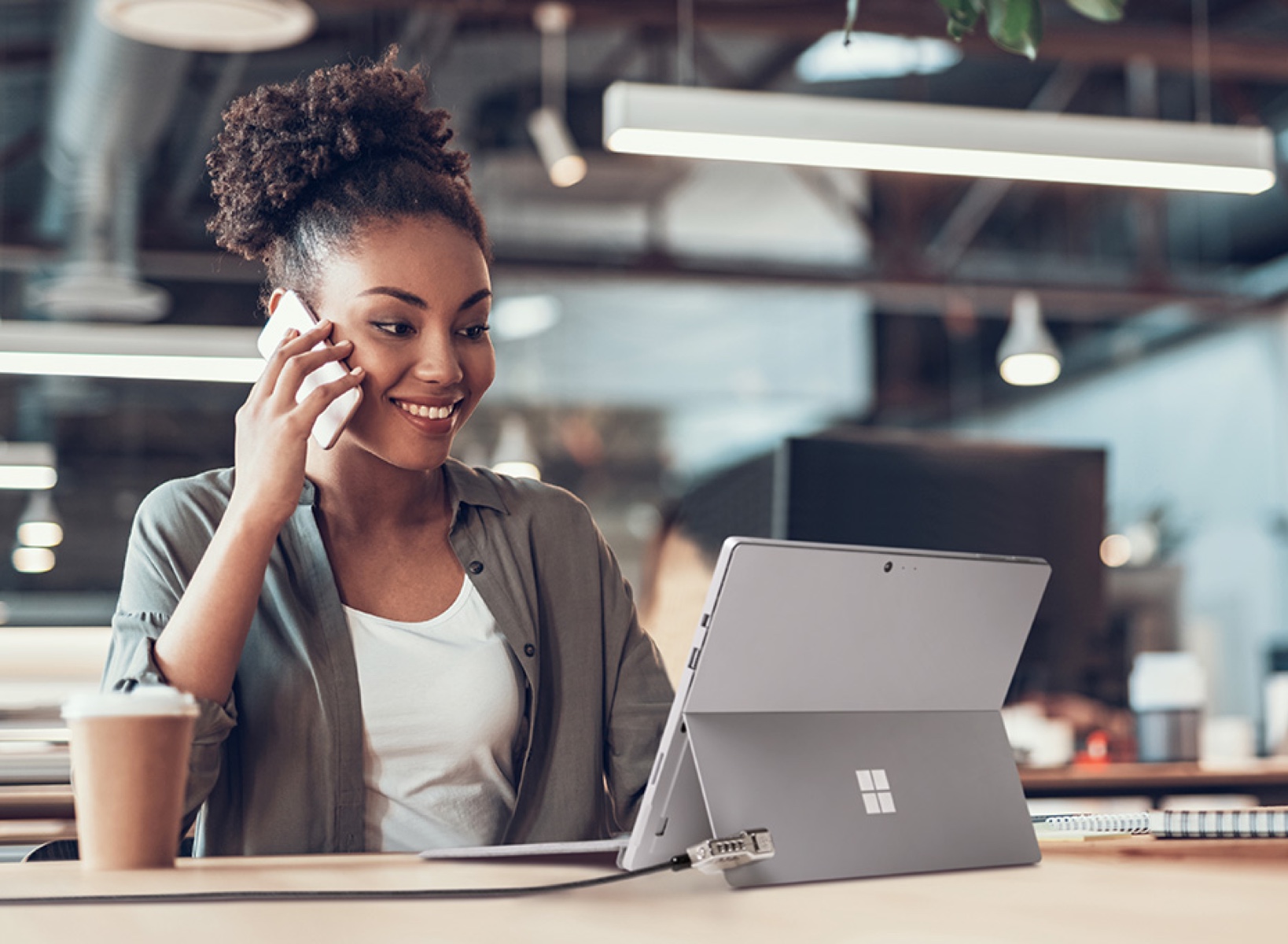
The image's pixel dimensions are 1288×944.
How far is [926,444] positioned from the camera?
272 cm

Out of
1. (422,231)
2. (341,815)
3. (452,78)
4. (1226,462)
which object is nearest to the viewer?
(341,815)

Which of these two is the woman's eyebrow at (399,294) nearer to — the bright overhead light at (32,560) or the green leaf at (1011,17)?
the green leaf at (1011,17)

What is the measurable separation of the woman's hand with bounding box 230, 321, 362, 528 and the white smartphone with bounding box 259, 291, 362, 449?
0.02 metres

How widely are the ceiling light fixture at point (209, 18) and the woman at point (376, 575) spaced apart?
2.09 m

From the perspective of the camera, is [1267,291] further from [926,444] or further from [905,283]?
[926,444]

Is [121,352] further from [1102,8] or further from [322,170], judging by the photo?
[1102,8]

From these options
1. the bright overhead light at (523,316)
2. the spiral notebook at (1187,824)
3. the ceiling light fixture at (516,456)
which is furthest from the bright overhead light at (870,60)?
the spiral notebook at (1187,824)

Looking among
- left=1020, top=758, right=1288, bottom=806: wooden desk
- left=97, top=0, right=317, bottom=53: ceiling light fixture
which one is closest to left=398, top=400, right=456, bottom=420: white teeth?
left=1020, top=758, right=1288, bottom=806: wooden desk

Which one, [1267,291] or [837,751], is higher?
[1267,291]

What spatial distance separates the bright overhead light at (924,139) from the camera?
3480 millimetres

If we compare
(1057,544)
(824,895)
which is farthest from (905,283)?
(824,895)

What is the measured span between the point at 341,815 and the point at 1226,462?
869 cm

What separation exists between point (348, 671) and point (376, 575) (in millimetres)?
135

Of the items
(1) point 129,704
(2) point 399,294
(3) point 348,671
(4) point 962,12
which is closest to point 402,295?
(2) point 399,294
